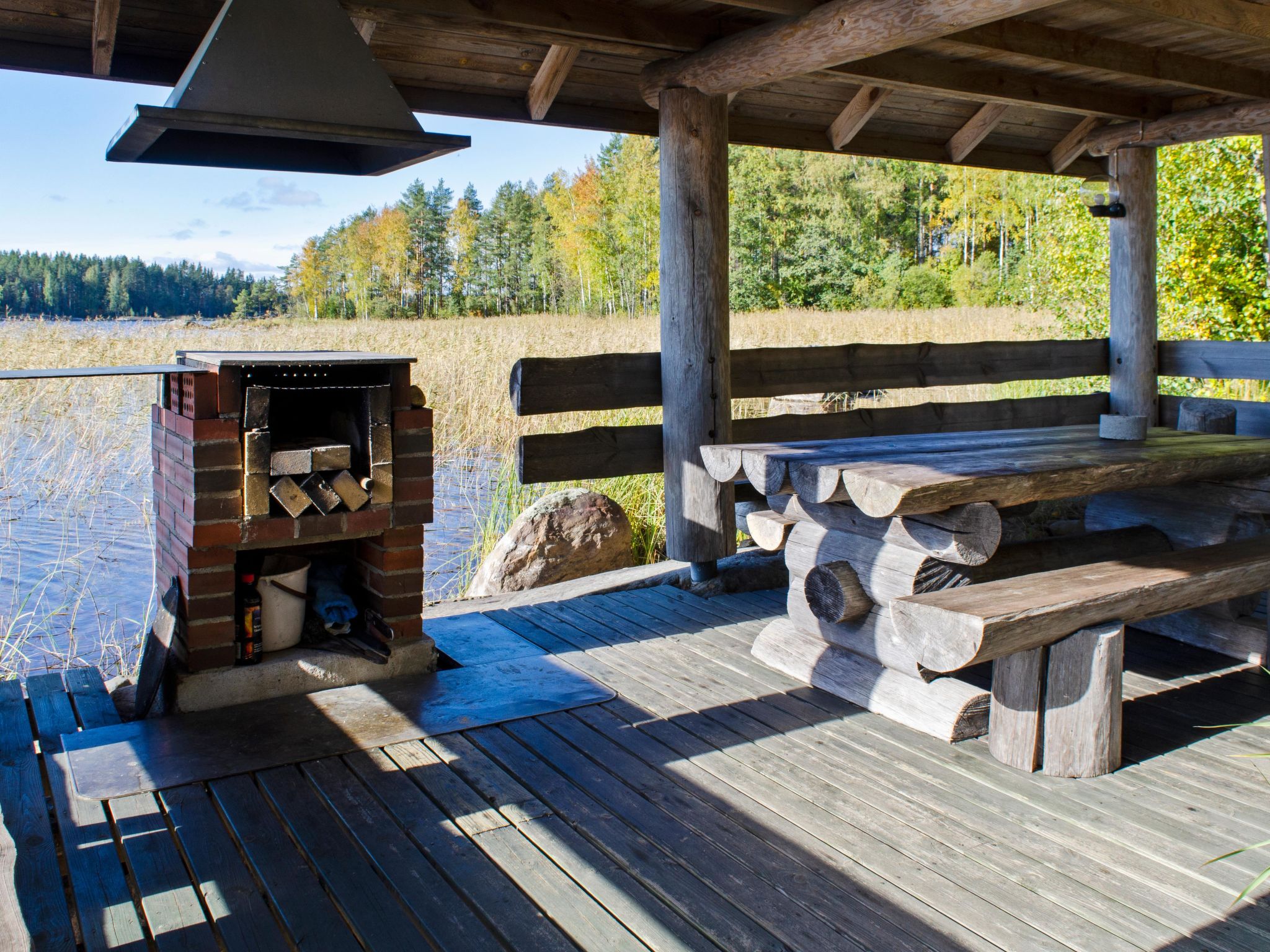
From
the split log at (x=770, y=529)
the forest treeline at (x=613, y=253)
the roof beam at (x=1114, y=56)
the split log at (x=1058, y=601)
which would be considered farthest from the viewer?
the forest treeline at (x=613, y=253)

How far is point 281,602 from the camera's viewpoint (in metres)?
3.55

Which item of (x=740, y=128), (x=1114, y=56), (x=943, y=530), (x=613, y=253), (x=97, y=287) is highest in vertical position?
(x=613, y=253)

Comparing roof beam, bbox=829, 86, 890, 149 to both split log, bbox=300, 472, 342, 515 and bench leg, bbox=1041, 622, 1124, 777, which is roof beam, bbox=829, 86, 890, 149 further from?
split log, bbox=300, 472, 342, 515

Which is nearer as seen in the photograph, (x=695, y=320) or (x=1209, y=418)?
(x=1209, y=418)

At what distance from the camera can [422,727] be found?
318 cm

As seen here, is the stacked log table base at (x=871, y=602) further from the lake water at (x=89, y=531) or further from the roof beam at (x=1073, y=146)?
the roof beam at (x=1073, y=146)

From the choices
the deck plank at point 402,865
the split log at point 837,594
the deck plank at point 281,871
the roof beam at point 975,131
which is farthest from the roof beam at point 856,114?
the deck plank at point 281,871

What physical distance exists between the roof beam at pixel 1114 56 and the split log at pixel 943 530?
2361 millimetres

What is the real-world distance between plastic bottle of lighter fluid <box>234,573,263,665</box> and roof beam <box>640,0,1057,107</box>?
2.91 metres

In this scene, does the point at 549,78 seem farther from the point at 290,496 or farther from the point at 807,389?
the point at 290,496

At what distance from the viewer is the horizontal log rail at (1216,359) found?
237 inches

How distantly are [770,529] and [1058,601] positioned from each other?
4.15 feet

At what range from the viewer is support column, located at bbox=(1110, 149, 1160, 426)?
623 centimetres

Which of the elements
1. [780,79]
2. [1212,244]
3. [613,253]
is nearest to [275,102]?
[780,79]
